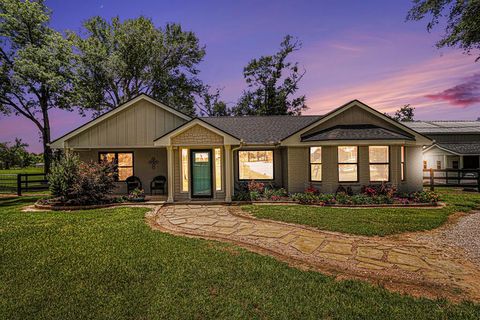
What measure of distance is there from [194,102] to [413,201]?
1050 inches

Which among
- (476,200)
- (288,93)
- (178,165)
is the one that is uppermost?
(288,93)

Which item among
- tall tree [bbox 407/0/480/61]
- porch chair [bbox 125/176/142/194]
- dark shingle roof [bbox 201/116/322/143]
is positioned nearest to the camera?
tall tree [bbox 407/0/480/61]

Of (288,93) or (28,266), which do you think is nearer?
(28,266)

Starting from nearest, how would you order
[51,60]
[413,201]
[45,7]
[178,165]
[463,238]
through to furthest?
[463,238]
[413,201]
[178,165]
[51,60]
[45,7]

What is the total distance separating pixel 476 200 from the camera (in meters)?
11.0

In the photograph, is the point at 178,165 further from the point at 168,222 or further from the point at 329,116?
the point at 329,116

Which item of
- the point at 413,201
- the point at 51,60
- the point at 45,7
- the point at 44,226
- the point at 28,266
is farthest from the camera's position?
the point at 45,7

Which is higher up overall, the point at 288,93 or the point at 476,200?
the point at 288,93

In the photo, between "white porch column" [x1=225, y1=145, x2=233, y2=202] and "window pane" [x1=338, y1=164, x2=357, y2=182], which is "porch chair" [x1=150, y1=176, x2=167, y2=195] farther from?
"window pane" [x1=338, y1=164, x2=357, y2=182]

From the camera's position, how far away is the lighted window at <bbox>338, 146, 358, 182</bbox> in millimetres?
11648

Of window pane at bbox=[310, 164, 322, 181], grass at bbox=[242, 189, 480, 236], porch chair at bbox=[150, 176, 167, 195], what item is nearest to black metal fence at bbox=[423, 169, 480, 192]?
grass at bbox=[242, 189, 480, 236]

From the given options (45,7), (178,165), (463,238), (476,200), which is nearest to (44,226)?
(178,165)

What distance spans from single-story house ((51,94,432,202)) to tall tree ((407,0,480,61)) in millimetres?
4126

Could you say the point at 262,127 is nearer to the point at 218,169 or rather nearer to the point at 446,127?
the point at 218,169
